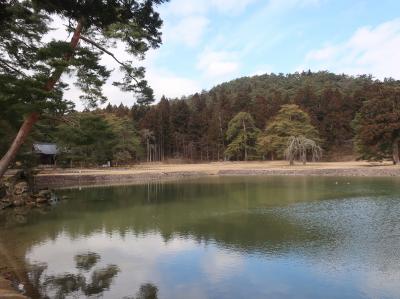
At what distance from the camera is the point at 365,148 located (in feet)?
119

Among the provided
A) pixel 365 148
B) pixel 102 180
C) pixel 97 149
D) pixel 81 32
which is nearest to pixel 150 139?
pixel 97 149

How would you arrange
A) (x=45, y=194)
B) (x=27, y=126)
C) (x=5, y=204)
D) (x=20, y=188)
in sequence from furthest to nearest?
(x=45, y=194), (x=20, y=188), (x=5, y=204), (x=27, y=126)

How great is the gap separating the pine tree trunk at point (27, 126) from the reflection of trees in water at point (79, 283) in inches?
103

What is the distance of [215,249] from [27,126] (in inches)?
218

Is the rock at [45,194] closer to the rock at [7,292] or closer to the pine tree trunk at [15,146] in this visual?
the pine tree trunk at [15,146]

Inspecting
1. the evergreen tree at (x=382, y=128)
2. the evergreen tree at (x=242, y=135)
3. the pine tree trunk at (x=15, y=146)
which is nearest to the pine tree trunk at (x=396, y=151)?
the evergreen tree at (x=382, y=128)

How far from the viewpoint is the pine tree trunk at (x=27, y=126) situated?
32.6 ft

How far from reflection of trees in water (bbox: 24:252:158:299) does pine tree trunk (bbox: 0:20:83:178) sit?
8.57 ft

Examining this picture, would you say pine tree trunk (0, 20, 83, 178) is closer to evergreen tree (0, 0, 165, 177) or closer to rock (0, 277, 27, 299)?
evergreen tree (0, 0, 165, 177)

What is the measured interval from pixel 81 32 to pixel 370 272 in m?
9.14

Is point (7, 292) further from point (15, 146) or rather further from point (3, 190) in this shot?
point (3, 190)

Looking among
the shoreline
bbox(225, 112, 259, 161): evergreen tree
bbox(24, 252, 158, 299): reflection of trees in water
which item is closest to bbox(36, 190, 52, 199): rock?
the shoreline

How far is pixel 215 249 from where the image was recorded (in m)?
10.0

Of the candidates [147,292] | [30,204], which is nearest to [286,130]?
[30,204]
